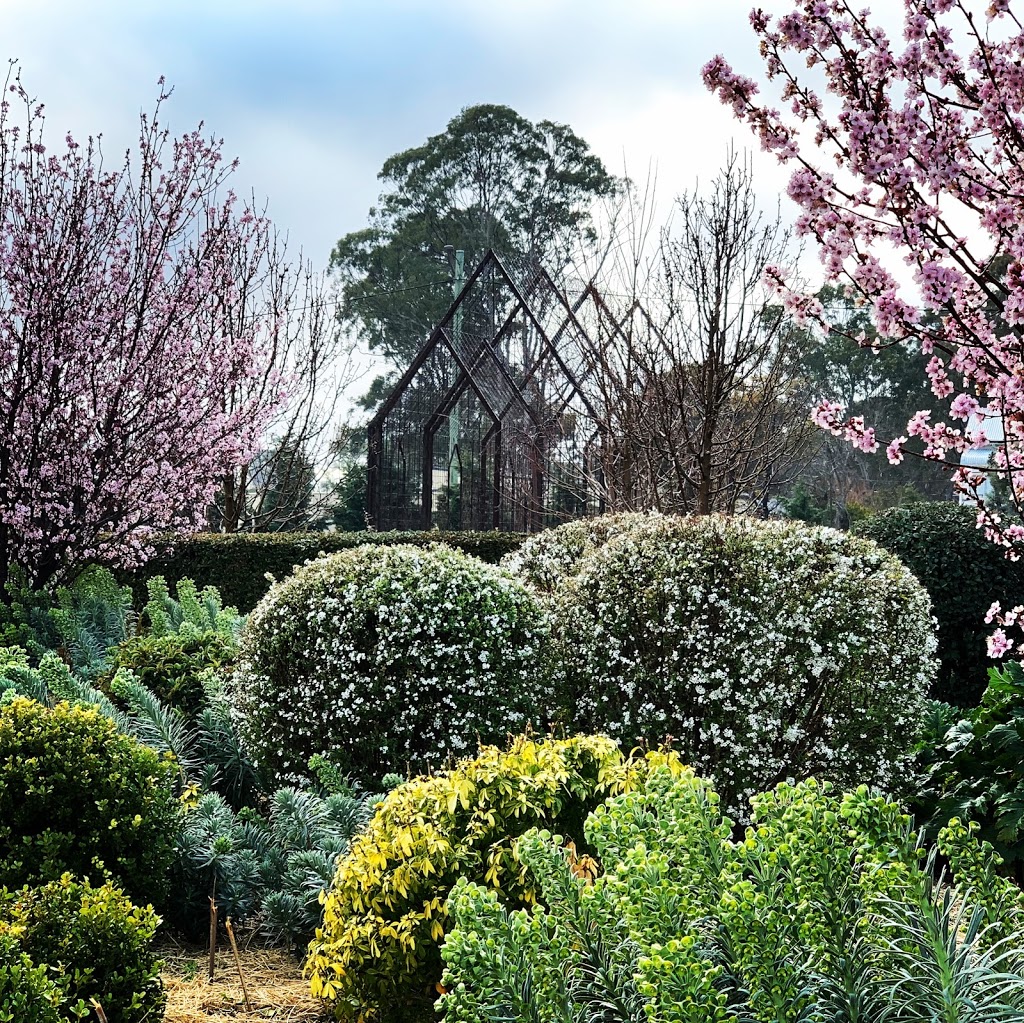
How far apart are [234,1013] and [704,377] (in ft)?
21.4

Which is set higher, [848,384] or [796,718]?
[848,384]

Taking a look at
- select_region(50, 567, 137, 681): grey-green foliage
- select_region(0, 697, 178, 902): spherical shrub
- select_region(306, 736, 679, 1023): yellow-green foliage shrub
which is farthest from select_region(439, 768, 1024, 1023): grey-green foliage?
select_region(50, 567, 137, 681): grey-green foliage

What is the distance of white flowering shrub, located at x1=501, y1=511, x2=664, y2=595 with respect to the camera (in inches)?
254

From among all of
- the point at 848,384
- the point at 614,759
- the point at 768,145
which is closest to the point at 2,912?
the point at 614,759

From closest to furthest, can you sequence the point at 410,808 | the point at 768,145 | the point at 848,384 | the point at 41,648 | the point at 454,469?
the point at 410,808 < the point at 768,145 < the point at 41,648 < the point at 454,469 < the point at 848,384

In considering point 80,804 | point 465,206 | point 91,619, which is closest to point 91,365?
point 91,619

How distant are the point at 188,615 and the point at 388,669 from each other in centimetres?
314

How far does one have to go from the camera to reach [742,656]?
4680 millimetres

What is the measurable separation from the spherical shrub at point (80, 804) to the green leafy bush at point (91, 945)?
587 millimetres

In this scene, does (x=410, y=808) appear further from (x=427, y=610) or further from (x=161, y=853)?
(x=427, y=610)

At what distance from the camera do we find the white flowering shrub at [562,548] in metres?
6.45

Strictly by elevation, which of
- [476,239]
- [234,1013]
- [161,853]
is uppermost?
[476,239]

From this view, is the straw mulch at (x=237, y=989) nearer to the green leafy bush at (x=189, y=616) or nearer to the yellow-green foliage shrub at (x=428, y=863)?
the yellow-green foliage shrub at (x=428, y=863)

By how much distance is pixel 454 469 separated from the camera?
26.0 metres
